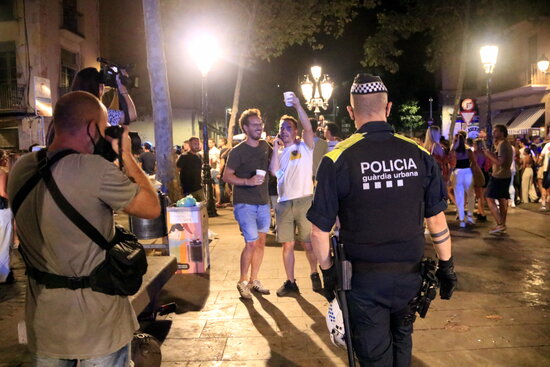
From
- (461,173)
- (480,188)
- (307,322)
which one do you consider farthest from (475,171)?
(307,322)

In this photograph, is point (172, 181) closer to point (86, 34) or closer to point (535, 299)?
point (535, 299)

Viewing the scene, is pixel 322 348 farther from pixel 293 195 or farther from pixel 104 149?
pixel 104 149

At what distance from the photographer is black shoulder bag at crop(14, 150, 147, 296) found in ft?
7.20

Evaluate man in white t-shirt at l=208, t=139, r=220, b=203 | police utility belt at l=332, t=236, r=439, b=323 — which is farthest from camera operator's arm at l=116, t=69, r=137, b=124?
man in white t-shirt at l=208, t=139, r=220, b=203

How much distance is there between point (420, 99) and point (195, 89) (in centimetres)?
2314

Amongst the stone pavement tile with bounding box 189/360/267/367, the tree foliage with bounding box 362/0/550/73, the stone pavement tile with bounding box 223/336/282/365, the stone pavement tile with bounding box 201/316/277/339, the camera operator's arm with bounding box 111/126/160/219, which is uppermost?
the tree foliage with bounding box 362/0/550/73

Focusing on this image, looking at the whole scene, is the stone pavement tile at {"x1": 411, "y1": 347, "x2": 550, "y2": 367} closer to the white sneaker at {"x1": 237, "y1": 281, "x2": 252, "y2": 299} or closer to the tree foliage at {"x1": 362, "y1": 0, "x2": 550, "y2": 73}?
the white sneaker at {"x1": 237, "y1": 281, "x2": 252, "y2": 299}

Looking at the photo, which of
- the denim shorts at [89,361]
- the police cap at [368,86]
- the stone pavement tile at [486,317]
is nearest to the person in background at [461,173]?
the stone pavement tile at [486,317]

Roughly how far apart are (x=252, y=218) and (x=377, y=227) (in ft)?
11.2

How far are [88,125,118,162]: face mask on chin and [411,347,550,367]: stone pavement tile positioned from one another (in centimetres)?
294

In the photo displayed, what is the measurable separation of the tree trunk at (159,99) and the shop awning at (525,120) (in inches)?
928

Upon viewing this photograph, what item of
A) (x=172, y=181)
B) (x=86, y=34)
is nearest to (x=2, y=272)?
(x=172, y=181)

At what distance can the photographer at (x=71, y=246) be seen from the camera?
2.20 m

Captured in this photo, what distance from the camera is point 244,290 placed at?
5.80m
